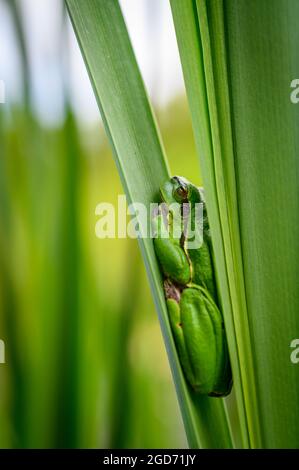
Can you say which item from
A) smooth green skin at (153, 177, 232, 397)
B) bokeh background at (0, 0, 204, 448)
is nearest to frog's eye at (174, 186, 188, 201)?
smooth green skin at (153, 177, 232, 397)

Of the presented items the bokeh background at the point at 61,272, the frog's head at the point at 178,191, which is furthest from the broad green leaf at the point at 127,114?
the bokeh background at the point at 61,272

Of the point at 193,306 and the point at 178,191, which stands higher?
the point at 178,191

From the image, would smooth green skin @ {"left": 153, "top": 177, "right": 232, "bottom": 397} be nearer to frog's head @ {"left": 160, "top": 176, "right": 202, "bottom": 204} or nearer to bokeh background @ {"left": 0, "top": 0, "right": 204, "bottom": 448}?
frog's head @ {"left": 160, "top": 176, "right": 202, "bottom": 204}

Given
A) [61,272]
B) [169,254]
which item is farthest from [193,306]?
[61,272]

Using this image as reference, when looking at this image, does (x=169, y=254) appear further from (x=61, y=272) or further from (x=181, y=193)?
(x=61, y=272)

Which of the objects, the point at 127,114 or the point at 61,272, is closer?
the point at 127,114

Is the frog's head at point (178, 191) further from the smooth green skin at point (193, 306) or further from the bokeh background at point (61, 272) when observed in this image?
the bokeh background at point (61, 272)

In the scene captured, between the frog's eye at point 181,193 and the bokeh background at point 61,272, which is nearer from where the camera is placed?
the frog's eye at point 181,193

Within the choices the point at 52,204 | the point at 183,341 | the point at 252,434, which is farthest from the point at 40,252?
the point at 252,434

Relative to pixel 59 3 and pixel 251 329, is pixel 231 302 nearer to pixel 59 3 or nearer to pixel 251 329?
pixel 251 329
